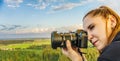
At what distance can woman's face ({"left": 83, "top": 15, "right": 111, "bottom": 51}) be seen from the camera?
1.04 meters

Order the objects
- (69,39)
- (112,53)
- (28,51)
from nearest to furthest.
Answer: (112,53) → (69,39) → (28,51)

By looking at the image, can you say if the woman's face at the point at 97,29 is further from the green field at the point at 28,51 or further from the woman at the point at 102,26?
the green field at the point at 28,51

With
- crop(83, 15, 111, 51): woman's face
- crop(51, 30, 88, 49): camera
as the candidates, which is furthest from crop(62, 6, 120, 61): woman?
crop(51, 30, 88, 49): camera

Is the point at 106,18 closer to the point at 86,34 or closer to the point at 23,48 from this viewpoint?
the point at 86,34

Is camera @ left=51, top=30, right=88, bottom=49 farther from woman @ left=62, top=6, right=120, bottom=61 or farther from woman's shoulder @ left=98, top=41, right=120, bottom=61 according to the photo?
woman's shoulder @ left=98, top=41, right=120, bottom=61

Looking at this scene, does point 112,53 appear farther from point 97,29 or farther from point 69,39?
point 69,39

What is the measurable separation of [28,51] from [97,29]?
2.62m

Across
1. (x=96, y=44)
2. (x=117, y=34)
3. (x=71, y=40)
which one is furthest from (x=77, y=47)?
(x=117, y=34)

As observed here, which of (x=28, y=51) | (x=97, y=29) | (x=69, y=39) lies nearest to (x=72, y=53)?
(x=69, y=39)

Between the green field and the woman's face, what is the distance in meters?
2.37

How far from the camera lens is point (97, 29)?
1052 mm

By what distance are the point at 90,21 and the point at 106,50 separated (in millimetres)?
199

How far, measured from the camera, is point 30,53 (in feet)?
11.8

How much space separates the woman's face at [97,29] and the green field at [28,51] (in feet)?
7.77
